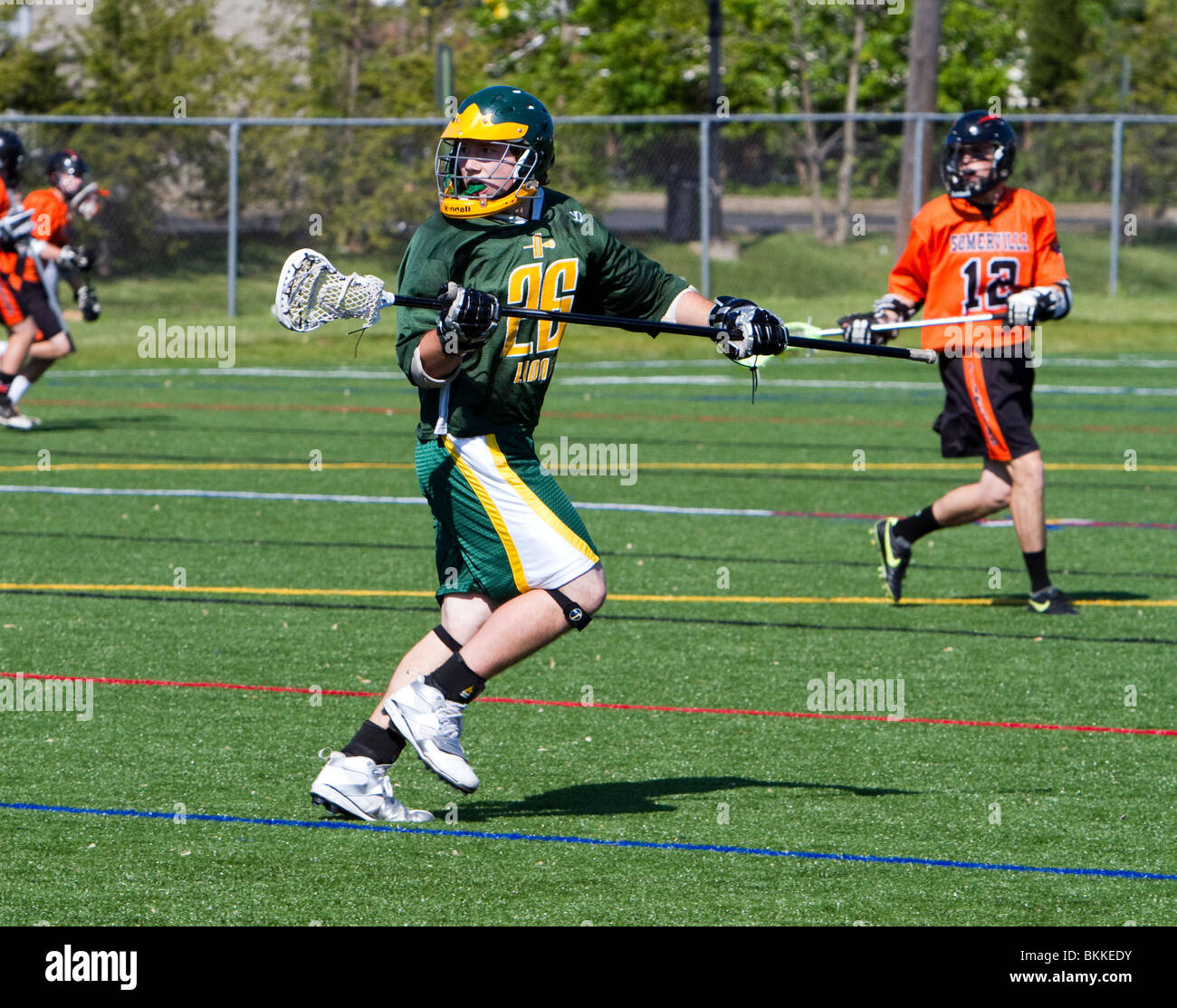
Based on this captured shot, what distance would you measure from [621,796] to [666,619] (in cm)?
270

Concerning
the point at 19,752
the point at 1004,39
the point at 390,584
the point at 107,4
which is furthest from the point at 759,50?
the point at 19,752

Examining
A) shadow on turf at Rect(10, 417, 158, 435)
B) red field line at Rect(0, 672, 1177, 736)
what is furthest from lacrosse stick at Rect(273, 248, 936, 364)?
shadow on turf at Rect(10, 417, 158, 435)

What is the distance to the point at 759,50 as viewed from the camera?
129 ft

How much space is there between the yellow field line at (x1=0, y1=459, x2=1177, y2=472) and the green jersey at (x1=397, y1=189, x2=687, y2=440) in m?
7.51

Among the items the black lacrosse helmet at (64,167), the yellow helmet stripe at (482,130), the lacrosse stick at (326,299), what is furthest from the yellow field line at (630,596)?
the black lacrosse helmet at (64,167)

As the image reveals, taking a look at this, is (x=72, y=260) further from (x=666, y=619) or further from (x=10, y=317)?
(x=666, y=619)

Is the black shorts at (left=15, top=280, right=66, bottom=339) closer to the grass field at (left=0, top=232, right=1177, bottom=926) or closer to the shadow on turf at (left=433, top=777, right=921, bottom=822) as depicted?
the grass field at (left=0, top=232, right=1177, bottom=926)

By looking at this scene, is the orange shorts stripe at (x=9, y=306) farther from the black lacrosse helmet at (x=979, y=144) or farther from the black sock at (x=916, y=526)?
the black lacrosse helmet at (x=979, y=144)

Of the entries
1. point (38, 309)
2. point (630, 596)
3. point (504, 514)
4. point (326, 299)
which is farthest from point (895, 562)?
point (38, 309)

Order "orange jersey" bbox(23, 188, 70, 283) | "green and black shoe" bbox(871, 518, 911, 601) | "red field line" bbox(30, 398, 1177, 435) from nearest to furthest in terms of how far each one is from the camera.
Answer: "green and black shoe" bbox(871, 518, 911, 601) → "orange jersey" bbox(23, 188, 70, 283) → "red field line" bbox(30, 398, 1177, 435)

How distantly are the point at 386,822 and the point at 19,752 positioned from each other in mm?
1393

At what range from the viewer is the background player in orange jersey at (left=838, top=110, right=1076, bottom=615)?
7.96m
